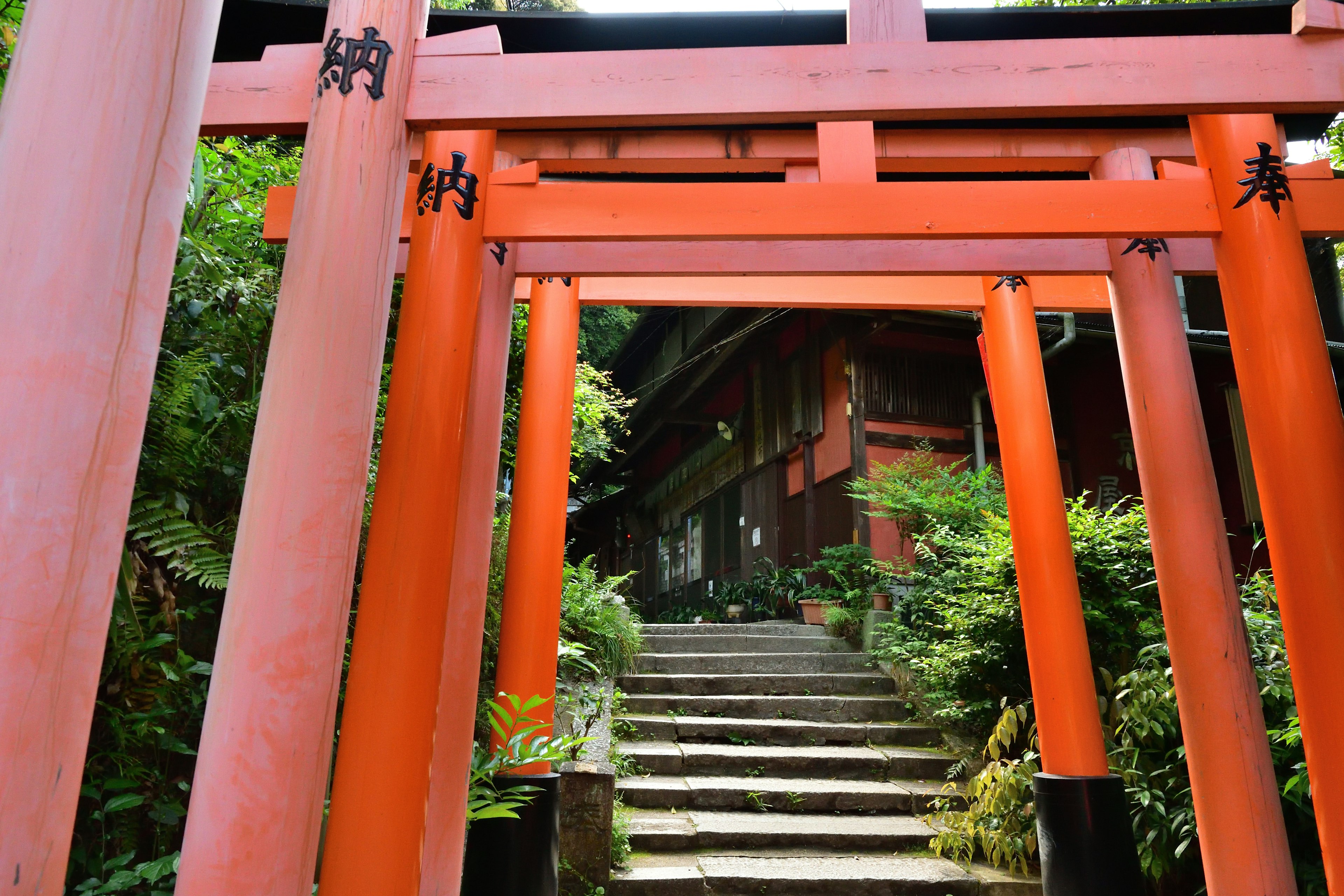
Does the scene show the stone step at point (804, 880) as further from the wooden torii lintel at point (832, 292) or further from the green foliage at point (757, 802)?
the wooden torii lintel at point (832, 292)

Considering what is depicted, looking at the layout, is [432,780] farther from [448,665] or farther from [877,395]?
[877,395]

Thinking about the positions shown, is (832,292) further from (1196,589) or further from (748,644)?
(748,644)

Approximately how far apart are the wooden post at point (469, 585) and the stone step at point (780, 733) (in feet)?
8.43

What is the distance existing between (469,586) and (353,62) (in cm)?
191

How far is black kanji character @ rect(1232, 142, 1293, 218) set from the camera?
9.45ft

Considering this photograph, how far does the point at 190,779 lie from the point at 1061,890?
3419mm

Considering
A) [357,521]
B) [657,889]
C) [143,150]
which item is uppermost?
[143,150]

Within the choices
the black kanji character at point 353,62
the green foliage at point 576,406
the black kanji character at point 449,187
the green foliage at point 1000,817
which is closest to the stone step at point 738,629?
the green foliage at point 576,406

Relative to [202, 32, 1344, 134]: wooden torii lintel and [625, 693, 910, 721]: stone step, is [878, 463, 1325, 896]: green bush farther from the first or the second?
[202, 32, 1344, 134]: wooden torii lintel

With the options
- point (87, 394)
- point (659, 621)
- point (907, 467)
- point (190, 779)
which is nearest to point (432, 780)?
point (190, 779)

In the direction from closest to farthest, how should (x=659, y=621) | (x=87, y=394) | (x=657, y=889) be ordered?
(x=87, y=394) → (x=657, y=889) → (x=659, y=621)

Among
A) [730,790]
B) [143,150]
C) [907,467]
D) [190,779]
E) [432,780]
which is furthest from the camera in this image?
[907,467]

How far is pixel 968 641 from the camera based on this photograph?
5246 mm

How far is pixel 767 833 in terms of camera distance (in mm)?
4527
